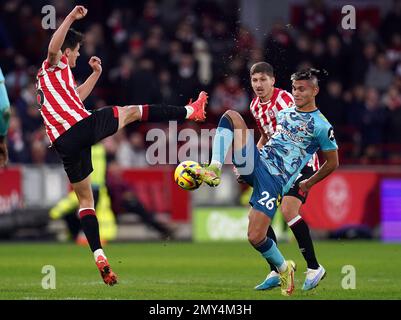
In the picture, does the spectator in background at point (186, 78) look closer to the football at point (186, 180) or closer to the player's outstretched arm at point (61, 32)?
the player's outstretched arm at point (61, 32)

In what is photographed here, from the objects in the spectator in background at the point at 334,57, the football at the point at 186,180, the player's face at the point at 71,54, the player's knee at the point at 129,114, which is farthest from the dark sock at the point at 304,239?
the spectator in background at the point at 334,57

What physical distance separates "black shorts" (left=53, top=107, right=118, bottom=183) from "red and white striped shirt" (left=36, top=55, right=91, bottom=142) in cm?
7

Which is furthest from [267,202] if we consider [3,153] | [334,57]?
[334,57]

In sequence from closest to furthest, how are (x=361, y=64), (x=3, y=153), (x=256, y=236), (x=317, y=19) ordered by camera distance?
(x=3, y=153), (x=256, y=236), (x=361, y=64), (x=317, y=19)

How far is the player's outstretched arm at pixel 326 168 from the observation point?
11.0m

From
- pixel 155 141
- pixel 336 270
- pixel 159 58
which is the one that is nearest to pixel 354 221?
pixel 155 141

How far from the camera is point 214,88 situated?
2338cm

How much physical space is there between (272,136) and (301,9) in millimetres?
16371

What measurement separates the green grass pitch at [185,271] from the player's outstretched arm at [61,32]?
Answer: 235 cm

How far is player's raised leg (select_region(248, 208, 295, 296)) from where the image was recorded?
10727 mm

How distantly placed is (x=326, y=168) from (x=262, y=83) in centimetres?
112

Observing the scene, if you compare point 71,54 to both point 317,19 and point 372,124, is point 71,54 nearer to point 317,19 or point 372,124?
point 372,124

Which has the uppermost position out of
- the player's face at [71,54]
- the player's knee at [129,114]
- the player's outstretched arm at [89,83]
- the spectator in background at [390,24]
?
the spectator in background at [390,24]

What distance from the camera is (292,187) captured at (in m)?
11.8
